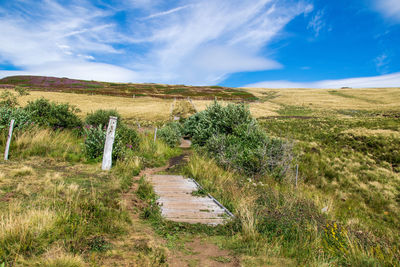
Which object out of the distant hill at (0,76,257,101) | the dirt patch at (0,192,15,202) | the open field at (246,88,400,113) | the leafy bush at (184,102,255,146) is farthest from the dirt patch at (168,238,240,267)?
the open field at (246,88,400,113)

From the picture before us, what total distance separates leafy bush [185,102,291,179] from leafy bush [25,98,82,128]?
24.9ft

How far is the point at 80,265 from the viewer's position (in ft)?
8.80

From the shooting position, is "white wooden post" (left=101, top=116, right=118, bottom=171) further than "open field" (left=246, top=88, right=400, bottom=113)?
No

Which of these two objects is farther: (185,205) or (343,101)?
(343,101)

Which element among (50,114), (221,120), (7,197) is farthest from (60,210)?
(221,120)

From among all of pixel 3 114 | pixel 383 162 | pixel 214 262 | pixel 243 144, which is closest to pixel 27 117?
pixel 3 114

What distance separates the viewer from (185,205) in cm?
548

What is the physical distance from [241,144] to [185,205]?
7.40 metres

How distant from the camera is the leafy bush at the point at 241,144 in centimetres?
1066

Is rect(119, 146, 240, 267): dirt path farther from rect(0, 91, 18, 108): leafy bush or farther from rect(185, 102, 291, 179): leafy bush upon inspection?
rect(0, 91, 18, 108): leafy bush

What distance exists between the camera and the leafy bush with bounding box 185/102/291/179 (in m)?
10.7

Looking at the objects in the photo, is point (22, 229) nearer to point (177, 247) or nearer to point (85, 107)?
point (177, 247)

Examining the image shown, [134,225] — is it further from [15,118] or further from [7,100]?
[7,100]

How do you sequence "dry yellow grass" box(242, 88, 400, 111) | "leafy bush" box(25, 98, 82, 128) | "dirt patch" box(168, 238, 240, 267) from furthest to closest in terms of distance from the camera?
1. "dry yellow grass" box(242, 88, 400, 111)
2. "leafy bush" box(25, 98, 82, 128)
3. "dirt patch" box(168, 238, 240, 267)
